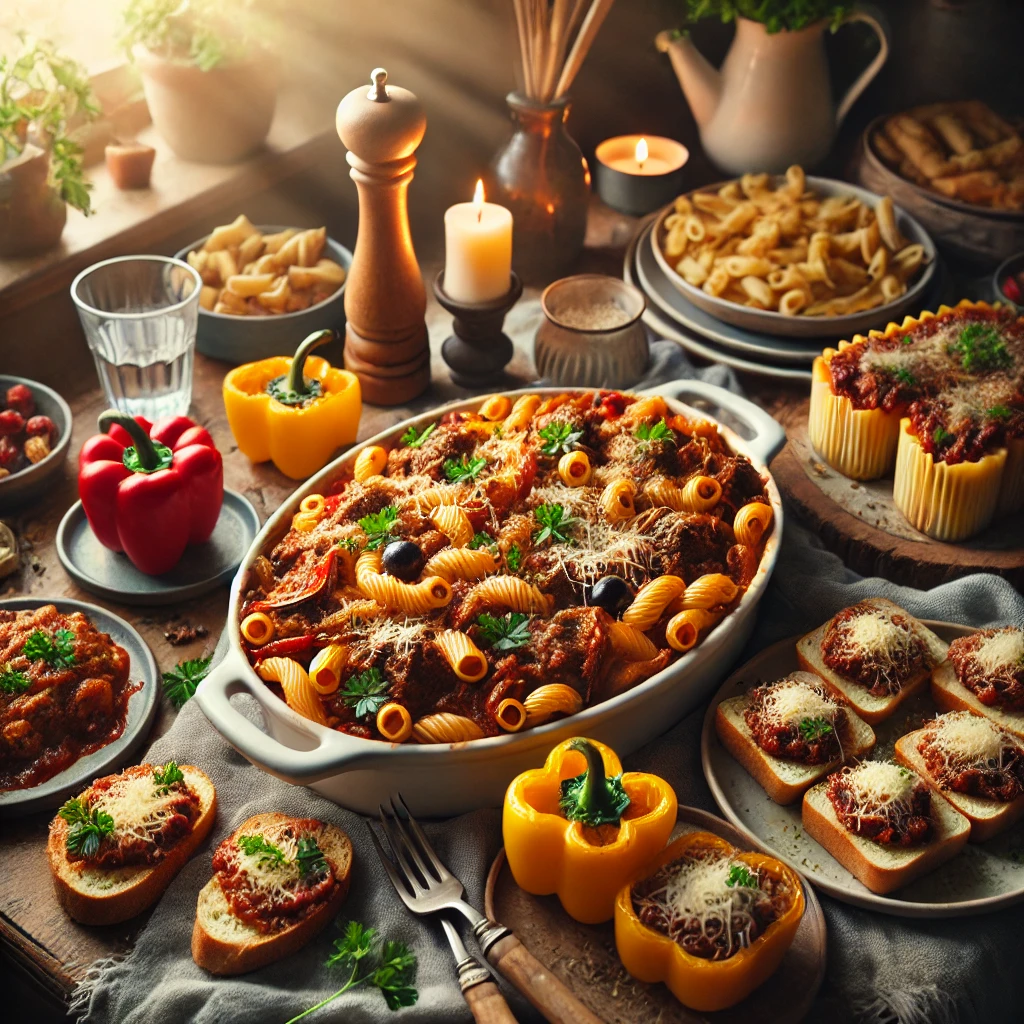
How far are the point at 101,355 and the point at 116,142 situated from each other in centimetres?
122

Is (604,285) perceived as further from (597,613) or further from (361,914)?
(361,914)

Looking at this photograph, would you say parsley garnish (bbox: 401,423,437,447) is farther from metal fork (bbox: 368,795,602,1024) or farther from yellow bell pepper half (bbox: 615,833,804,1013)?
yellow bell pepper half (bbox: 615,833,804,1013)

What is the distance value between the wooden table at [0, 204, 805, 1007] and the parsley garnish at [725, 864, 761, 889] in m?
1.13

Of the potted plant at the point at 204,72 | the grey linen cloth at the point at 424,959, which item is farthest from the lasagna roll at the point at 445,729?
the potted plant at the point at 204,72

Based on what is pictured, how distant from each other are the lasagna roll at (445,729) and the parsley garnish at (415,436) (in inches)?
35.8

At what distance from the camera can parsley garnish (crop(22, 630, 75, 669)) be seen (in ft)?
8.29

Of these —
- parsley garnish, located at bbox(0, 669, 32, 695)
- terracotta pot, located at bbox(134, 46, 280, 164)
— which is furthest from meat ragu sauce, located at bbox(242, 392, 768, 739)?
terracotta pot, located at bbox(134, 46, 280, 164)

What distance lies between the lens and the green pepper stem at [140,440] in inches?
109

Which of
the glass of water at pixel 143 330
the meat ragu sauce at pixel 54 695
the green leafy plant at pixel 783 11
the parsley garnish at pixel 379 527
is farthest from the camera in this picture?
the green leafy plant at pixel 783 11

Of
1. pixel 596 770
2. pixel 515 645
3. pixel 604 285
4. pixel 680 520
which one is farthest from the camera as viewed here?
pixel 604 285

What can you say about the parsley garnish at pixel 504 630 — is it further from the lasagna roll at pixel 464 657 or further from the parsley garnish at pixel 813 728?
the parsley garnish at pixel 813 728

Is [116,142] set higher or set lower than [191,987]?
higher

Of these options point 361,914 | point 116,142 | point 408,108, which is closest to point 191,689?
point 361,914

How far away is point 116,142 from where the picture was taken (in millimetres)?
4078
